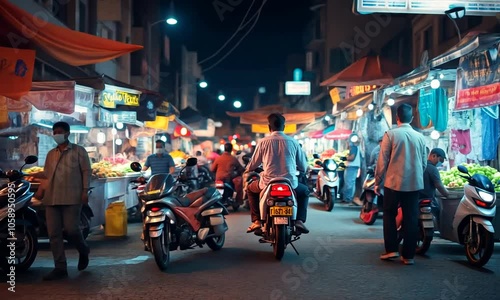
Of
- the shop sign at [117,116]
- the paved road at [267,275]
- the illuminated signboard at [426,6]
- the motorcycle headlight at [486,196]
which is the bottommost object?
the paved road at [267,275]

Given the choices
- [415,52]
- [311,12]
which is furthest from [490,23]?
[311,12]

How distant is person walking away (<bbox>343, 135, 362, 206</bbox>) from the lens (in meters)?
15.8

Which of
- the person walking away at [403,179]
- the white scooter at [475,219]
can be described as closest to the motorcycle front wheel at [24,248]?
the person walking away at [403,179]

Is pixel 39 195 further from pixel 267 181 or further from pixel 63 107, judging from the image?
pixel 63 107

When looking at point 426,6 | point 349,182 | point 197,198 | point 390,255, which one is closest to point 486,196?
point 390,255

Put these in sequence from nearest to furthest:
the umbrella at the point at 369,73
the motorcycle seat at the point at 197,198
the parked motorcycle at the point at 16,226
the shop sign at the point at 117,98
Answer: the parked motorcycle at the point at 16,226 < the motorcycle seat at the point at 197,198 < the shop sign at the point at 117,98 < the umbrella at the point at 369,73

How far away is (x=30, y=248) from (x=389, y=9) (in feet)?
26.3

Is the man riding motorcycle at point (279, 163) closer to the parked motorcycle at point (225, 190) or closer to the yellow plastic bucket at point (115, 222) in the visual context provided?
the yellow plastic bucket at point (115, 222)

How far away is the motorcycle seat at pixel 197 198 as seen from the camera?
26.0 feet

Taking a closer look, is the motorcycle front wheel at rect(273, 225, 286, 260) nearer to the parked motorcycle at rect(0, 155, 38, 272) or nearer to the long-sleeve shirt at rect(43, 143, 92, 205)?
the long-sleeve shirt at rect(43, 143, 92, 205)

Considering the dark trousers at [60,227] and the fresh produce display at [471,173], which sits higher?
the fresh produce display at [471,173]

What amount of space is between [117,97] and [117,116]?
50.0 inches

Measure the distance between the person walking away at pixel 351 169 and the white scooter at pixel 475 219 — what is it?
25.5 ft

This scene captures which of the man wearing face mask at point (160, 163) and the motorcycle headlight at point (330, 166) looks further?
the motorcycle headlight at point (330, 166)
